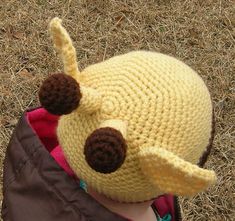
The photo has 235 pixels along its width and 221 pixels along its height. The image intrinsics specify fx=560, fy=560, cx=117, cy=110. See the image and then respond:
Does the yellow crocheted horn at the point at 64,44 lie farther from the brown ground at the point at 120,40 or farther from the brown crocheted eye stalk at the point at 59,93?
the brown ground at the point at 120,40

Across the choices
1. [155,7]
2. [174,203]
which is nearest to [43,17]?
[155,7]

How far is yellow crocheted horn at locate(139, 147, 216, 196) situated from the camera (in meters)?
0.95

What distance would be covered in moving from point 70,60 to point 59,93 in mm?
139

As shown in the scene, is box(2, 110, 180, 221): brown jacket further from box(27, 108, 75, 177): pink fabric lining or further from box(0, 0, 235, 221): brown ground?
box(0, 0, 235, 221): brown ground

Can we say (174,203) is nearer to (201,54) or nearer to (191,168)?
(191,168)

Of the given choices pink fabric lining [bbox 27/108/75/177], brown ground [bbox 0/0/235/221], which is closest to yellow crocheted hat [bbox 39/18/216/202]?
pink fabric lining [bbox 27/108/75/177]

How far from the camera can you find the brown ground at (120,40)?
2244 mm

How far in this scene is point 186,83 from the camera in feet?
3.51

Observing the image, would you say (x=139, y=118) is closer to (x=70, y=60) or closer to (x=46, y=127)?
(x=70, y=60)

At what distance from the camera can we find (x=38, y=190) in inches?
47.6

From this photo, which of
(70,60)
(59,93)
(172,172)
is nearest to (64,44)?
(70,60)

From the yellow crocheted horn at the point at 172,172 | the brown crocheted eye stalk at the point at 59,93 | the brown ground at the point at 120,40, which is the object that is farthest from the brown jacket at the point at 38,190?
the brown ground at the point at 120,40

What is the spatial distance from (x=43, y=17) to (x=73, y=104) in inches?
67.9

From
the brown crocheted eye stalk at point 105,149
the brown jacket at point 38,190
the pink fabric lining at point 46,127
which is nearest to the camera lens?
the brown crocheted eye stalk at point 105,149
